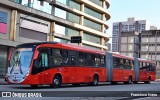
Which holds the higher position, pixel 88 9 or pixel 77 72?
pixel 88 9

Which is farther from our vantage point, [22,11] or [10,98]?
[22,11]

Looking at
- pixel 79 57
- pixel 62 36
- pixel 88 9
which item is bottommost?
pixel 79 57

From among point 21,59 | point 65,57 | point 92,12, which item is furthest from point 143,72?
point 92,12

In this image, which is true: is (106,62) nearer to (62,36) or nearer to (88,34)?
(62,36)

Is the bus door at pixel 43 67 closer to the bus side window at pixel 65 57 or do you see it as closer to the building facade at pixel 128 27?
the bus side window at pixel 65 57

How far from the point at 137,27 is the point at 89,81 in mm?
133864

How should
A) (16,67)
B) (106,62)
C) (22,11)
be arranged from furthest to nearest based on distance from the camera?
1. (22,11)
2. (106,62)
3. (16,67)

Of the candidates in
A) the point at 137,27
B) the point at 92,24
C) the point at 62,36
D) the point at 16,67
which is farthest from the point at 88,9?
the point at 137,27

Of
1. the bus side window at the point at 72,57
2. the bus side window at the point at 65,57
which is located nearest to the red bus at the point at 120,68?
the bus side window at the point at 72,57

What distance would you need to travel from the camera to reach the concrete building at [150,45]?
116 meters

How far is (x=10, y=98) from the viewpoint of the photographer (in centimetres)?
1289

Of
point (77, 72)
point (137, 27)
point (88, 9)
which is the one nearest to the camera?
point (77, 72)

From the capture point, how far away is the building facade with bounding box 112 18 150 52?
511 feet

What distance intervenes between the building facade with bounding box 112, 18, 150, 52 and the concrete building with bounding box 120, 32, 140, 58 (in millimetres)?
27703
